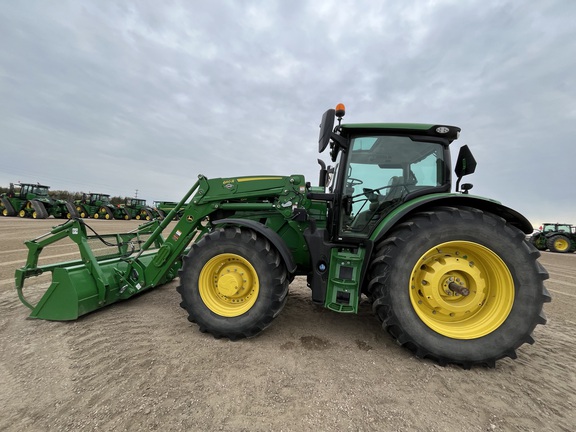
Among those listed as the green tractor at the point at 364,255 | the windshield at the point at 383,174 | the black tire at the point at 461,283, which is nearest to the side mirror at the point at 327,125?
the green tractor at the point at 364,255

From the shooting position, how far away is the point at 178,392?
70.4 inches

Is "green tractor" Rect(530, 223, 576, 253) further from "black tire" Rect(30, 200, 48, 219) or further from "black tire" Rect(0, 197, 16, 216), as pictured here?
"black tire" Rect(0, 197, 16, 216)

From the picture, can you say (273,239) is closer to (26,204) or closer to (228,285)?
(228,285)

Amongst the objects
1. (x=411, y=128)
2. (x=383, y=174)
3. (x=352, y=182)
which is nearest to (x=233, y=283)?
(x=352, y=182)

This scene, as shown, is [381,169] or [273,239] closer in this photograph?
[273,239]

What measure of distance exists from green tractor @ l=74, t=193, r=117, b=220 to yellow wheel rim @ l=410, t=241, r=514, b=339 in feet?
85.1

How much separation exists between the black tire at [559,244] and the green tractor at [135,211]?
2887cm

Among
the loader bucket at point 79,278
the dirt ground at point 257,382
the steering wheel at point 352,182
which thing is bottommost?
the dirt ground at point 257,382

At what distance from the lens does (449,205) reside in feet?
8.23

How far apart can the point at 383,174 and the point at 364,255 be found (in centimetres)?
97

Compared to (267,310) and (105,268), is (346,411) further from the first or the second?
(105,268)

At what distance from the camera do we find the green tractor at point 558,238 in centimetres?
1509

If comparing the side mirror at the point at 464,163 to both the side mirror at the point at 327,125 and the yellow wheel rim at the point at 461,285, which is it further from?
the side mirror at the point at 327,125

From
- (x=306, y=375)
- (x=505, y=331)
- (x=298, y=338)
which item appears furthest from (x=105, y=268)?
(x=505, y=331)
